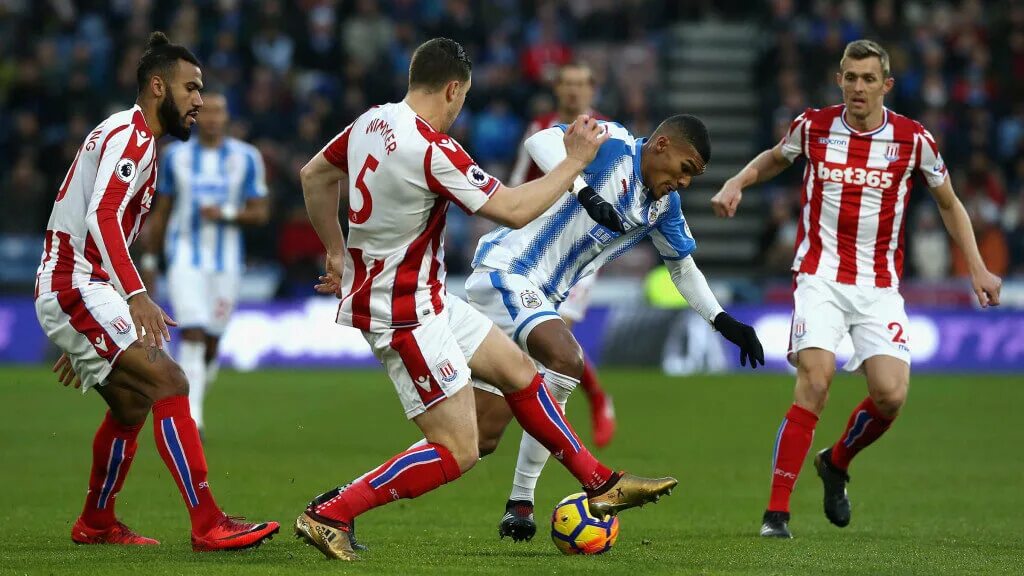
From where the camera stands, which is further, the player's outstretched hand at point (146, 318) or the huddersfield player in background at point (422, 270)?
the player's outstretched hand at point (146, 318)

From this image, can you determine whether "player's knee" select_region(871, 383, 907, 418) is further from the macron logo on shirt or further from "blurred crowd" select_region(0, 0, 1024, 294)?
"blurred crowd" select_region(0, 0, 1024, 294)

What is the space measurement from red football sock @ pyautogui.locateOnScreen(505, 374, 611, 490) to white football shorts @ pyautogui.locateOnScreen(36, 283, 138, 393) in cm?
170

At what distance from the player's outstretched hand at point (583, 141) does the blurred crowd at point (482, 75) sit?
537 inches

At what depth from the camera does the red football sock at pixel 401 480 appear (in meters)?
6.14

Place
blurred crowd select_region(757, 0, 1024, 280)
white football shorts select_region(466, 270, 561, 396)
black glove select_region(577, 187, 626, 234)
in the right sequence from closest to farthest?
black glove select_region(577, 187, 626, 234)
white football shorts select_region(466, 270, 561, 396)
blurred crowd select_region(757, 0, 1024, 280)

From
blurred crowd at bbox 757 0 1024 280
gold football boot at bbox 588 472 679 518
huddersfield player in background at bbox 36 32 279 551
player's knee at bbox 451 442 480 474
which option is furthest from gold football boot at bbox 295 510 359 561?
blurred crowd at bbox 757 0 1024 280

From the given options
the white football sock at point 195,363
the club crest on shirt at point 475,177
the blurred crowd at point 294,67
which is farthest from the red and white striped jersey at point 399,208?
the blurred crowd at point 294,67

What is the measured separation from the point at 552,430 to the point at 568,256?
1.28 metres

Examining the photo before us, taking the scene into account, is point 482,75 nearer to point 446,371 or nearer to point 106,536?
point 106,536

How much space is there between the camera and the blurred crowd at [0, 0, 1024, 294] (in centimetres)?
2058

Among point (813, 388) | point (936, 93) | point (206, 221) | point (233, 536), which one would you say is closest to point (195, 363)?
point (206, 221)

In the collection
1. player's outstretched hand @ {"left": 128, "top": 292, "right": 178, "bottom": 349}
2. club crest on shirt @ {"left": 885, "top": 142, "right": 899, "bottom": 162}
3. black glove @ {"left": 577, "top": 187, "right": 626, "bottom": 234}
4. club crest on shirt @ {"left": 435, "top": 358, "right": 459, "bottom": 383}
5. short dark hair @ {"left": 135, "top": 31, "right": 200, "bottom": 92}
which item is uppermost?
short dark hair @ {"left": 135, "top": 31, "right": 200, "bottom": 92}

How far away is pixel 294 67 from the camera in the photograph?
23.3 metres

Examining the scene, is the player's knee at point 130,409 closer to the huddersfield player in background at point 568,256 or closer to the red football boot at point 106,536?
the red football boot at point 106,536
